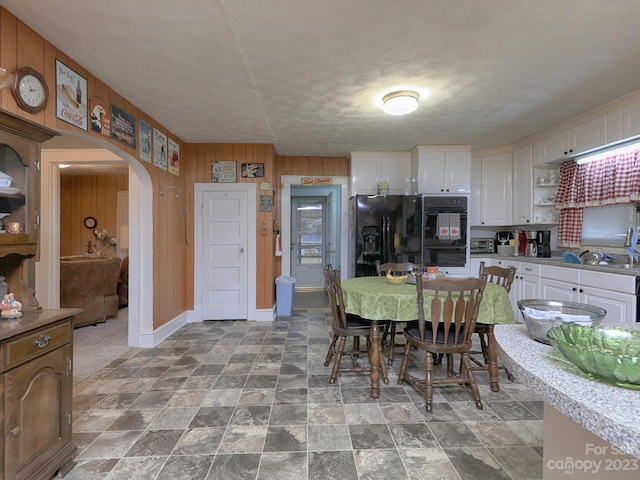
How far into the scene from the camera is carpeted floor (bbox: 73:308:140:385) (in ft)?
9.32

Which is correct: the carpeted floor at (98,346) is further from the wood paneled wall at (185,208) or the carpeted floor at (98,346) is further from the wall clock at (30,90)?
the wall clock at (30,90)

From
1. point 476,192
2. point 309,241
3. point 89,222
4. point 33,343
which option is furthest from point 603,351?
point 89,222

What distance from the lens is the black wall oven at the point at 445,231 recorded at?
4250 millimetres

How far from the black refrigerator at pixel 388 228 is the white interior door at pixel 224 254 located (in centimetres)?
164

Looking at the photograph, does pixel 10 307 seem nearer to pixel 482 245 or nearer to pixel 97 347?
pixel 97 347

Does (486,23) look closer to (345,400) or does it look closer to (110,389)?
(345,400)

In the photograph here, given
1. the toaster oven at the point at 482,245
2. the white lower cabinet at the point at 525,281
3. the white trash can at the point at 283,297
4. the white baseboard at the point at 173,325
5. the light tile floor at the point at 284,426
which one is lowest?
the light tile floor at the point at 284,426

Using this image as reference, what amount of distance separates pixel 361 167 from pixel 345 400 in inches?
134

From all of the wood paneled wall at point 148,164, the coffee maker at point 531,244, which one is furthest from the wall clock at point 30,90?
the coffee maker at point 531,244

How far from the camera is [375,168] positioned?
4.73 metres

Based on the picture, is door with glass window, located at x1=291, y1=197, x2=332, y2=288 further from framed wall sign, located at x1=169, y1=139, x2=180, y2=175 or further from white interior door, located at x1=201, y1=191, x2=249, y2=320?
framed wall sign, located at x1=169, y1=139, x2=180, y2=175

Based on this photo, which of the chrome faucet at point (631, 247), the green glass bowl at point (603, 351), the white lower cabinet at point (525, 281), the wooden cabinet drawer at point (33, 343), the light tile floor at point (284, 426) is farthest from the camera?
the white lower cabinet at point (525, 281)

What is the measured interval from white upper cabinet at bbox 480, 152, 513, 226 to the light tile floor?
2.70 m

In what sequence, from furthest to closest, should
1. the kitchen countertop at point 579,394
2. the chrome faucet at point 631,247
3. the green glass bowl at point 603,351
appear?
the chrome faucet at point 631,247 → the green glass bowl at point 603,351 → the kitchen countertop at point 579,394
